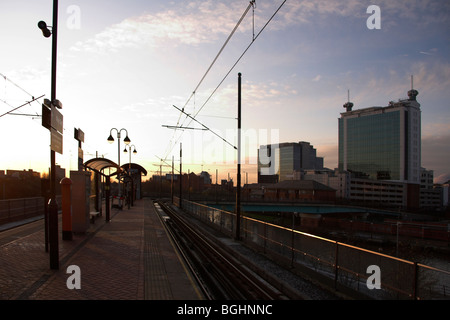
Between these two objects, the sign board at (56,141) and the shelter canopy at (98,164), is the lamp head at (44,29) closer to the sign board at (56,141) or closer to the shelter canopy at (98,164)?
the sign board at (56,141)

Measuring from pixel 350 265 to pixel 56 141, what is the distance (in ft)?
26.1

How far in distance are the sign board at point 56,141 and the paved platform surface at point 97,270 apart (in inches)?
122

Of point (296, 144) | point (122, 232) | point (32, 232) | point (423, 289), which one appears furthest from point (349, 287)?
point (296, 144)

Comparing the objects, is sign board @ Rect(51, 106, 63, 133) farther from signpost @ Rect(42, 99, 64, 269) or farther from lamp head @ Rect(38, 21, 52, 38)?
lamp head @ Rect(38, 21, 52, 38)

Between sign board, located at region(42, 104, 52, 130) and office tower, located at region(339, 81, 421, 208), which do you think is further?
office tower, located at region(339, 81, 421, 208)

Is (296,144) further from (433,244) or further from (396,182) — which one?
(433,244)

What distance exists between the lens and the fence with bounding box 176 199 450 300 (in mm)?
5625

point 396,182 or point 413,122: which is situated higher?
point 413,122

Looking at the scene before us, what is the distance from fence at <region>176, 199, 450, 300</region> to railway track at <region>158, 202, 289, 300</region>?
47.6 inches

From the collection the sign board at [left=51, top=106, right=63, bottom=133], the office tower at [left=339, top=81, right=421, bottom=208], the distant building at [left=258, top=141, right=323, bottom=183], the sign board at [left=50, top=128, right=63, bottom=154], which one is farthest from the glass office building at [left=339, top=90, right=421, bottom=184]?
the sign board at [left=50, top=128, right=63, bottom=154]

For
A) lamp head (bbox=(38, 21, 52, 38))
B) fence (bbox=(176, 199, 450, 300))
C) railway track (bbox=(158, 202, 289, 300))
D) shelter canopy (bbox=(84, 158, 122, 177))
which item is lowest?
railway track (bbox=(158, 202, 289, 300))

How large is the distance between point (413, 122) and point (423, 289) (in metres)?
127

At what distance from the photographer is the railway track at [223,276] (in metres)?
8.12
